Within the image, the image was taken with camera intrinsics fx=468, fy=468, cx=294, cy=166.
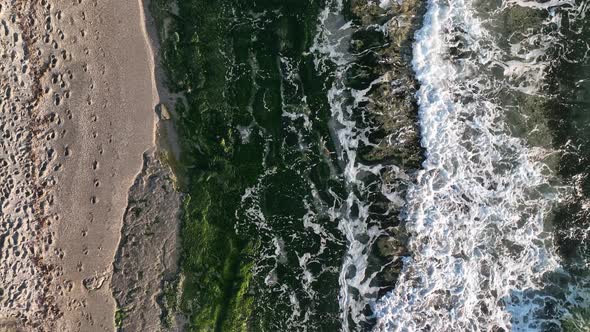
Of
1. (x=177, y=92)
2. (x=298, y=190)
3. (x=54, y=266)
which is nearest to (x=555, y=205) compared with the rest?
(x=298, y=190)

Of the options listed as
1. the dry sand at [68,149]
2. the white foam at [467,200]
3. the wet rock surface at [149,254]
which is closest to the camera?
the dry sand at [68,149]

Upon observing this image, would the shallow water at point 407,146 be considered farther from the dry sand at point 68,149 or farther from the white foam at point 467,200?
the dry sand at point 68,149

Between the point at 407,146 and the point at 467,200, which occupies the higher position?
the point at 407,146

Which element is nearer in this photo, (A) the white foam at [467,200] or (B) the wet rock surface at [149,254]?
(A) the white foam at [467,200]

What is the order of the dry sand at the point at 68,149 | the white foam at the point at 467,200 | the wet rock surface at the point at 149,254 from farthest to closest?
the wet rock surface at the point at 149,254 < the white foam at the point at 467,200 < the dry sand at the point at 68,149

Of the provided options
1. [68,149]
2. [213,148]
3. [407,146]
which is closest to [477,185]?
[407,146]

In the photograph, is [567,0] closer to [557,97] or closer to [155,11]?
[557,97]

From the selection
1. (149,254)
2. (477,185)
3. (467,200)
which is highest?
(477,185)

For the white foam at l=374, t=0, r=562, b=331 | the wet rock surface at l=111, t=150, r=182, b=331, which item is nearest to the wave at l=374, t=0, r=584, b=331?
→ the white foam at l=374, t=0, r=562, b=331

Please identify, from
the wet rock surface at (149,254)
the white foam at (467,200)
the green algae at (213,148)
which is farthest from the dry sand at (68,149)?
the white foam at (467,200)

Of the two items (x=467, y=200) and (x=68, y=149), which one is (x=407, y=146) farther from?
(x=68, y=149)
